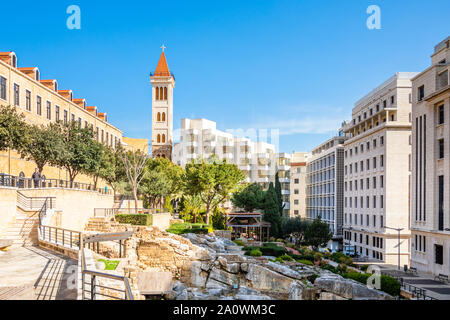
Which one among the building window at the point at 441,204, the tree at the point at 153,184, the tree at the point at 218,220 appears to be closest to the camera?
the building window at the point at 441,204

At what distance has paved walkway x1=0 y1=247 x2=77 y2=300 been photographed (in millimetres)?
8141

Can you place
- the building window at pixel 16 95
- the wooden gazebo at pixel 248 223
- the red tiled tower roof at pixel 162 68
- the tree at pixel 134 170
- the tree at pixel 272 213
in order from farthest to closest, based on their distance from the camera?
the red tiled tower roof at pixel 162 68, the tree at pixel 272 213, the wooden gazebo at pixel 248 223, the building window at pixel 16 95, the tree at pixel 134 170

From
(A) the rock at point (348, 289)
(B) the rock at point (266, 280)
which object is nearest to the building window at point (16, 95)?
(B) the rock at point (266, 280)

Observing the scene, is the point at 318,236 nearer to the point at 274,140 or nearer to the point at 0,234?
the point at 0,234

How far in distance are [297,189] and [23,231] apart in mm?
69445

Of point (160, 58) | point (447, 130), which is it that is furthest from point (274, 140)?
point (447, 130)

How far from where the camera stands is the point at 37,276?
985 cm

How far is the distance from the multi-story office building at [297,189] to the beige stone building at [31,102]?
4488 cm

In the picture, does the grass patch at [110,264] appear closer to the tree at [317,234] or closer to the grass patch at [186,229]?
the grass patch at [186,229]

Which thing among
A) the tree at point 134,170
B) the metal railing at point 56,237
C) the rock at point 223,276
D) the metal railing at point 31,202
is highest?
the tree at point 134,170

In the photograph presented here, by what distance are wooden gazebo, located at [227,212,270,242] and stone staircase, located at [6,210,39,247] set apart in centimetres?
3466

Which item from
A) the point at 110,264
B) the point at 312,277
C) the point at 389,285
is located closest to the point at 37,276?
the point at 110,264

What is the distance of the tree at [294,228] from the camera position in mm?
56625

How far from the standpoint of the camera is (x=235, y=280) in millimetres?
26562
